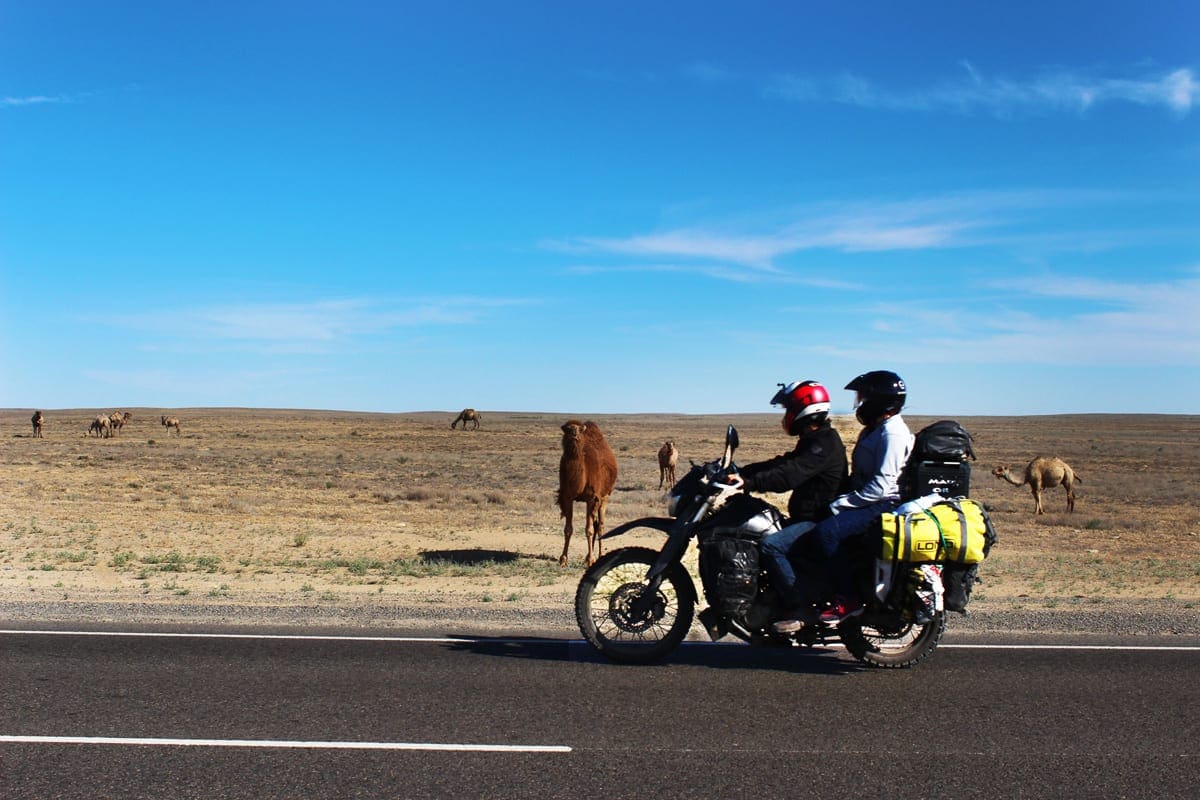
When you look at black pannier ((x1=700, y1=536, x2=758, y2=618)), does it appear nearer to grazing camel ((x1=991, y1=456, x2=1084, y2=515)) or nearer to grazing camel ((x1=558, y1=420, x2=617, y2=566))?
grazing camel ((x1=558, y1=420, x2=617, y2=566))

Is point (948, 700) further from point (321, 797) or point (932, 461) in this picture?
point (321, 797)

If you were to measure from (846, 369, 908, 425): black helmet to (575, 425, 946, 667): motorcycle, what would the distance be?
997 mm

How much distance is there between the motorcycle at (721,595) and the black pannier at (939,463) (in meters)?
0.61

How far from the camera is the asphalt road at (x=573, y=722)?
17.4 ft

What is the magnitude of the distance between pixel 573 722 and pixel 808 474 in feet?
8.08

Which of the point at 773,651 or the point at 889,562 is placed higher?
the point at 889,562

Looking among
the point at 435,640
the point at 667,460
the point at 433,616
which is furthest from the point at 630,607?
the point at 667,460

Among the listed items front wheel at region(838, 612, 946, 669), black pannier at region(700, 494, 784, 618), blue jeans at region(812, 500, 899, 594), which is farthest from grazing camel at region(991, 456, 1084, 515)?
black pannier at region(700, 494, 784, 618)

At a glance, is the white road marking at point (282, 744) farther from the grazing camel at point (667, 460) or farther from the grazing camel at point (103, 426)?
the grazing camel at point (103, 426)

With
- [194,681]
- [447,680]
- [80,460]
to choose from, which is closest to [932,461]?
[447,680]

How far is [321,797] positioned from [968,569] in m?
4.71

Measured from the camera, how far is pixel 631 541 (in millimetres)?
20391

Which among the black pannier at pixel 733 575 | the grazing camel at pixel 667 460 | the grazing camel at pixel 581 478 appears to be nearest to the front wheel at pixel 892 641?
the black pannier at pixel 733 575

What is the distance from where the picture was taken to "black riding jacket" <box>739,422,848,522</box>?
7469 millimetres
